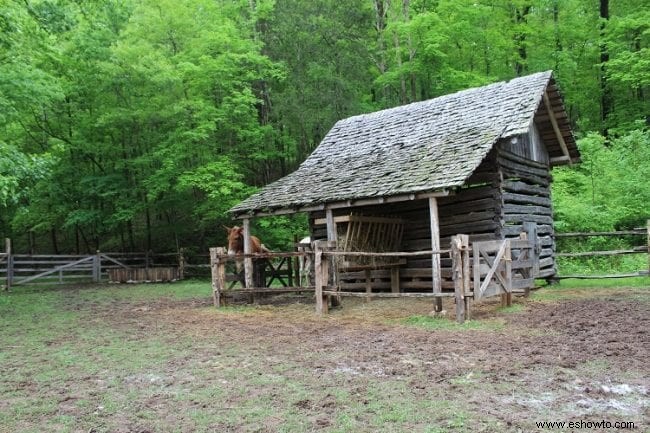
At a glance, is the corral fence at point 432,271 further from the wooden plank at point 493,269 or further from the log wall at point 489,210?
the log wall at point 489,210

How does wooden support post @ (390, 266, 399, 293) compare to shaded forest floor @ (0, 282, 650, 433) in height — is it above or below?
above

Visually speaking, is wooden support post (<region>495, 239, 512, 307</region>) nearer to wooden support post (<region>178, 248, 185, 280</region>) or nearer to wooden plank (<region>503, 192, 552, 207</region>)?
wooden plank (<region>503, 192, 552, 207</region>)

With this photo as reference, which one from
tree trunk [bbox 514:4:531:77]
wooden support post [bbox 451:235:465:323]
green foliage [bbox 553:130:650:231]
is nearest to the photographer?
wooden support post [bbox 451:235:465:323]

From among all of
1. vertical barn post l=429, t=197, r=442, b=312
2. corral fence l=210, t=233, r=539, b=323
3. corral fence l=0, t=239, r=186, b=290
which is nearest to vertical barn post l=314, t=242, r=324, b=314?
corral fence l=210, t=233, r=539, b=323

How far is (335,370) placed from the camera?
630 centimetres

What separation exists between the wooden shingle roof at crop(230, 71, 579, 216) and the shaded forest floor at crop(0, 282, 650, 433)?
116 inches

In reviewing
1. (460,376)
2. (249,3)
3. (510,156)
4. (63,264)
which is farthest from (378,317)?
(249,3)

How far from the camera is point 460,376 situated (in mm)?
5781

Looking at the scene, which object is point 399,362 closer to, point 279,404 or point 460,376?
point 460,376

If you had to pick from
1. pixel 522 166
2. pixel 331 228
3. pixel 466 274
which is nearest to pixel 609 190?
pixel 522 166

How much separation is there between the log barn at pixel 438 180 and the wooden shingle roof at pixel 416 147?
39 millimetres

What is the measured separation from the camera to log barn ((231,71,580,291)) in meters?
11.8

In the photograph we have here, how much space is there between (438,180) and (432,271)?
2.37 metres

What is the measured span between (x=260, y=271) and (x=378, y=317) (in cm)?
500
